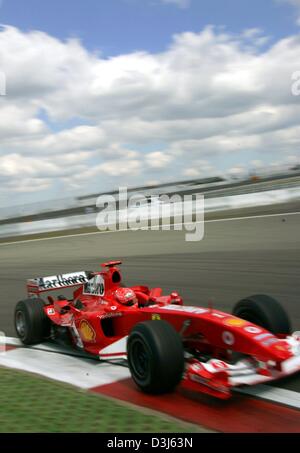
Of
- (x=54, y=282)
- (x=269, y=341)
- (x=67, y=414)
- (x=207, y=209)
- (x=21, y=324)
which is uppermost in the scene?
(x=207, y=209)

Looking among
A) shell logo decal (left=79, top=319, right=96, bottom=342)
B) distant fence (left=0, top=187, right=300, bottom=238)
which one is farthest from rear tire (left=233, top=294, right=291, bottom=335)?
distant fence (left=0, top=187, right=300, bottom=238)

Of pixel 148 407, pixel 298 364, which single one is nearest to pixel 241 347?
pixel 298 364

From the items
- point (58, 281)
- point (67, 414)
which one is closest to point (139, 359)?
point (67, 414)

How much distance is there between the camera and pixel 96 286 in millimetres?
6051

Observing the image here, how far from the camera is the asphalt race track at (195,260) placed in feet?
28.2

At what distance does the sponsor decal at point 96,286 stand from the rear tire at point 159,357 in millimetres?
1526

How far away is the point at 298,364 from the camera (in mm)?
4102

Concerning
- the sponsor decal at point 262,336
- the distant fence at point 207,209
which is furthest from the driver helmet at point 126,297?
the distant fence at point 207,209

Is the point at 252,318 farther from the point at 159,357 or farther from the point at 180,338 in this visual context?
the point at 159,357

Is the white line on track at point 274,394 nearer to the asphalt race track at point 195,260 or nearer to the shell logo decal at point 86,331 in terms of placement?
the asphalt race track at point 195,260

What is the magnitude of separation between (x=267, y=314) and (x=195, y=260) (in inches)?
285

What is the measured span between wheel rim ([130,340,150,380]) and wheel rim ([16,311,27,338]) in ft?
8.15

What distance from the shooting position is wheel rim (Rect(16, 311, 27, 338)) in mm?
6632
